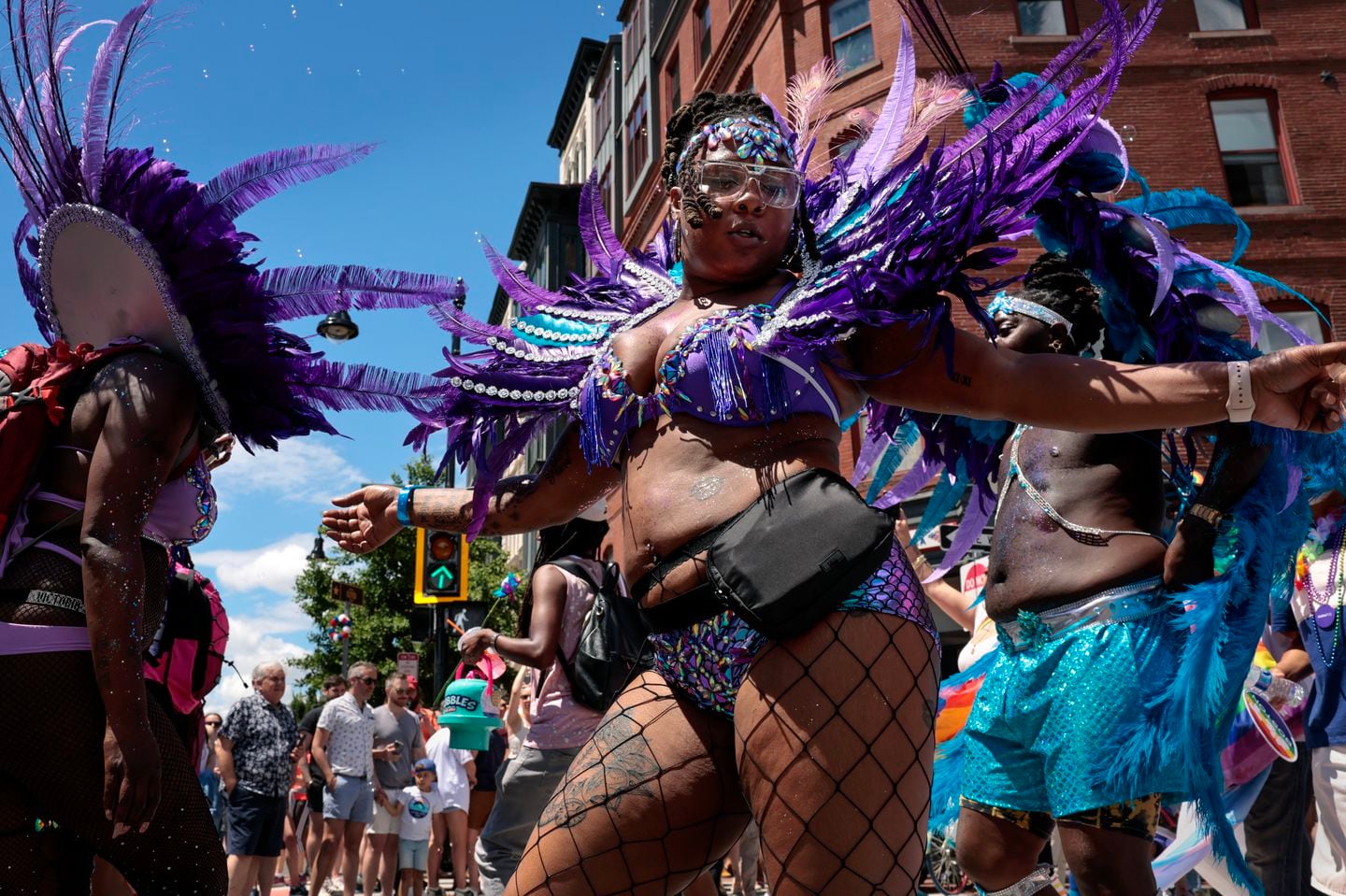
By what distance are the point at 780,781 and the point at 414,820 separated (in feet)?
27.4

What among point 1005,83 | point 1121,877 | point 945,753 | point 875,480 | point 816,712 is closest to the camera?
point 816,712

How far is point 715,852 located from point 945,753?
173 centimetres

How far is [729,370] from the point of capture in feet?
6.87

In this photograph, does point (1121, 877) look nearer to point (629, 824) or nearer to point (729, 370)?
point (629, 824)

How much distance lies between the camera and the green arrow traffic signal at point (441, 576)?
1006 centimetres

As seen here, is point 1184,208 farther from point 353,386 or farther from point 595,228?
point 353,386

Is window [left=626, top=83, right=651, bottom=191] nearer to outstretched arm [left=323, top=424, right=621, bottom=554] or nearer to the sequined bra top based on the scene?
outstretched arm [left=323, top=424, right=621, bottom=554]

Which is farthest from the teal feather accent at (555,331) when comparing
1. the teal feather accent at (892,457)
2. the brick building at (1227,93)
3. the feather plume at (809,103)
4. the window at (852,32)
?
the window at (852,32)

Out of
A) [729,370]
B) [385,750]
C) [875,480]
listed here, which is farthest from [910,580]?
[385,750]

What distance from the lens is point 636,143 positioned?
89.7 ft

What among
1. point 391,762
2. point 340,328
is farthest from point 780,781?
point 340,328

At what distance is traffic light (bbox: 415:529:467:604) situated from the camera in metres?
10.0

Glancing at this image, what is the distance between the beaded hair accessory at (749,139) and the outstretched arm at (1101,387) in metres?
0.46

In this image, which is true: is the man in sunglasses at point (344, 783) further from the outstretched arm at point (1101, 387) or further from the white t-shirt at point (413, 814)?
the outstretched arm at point (1101, 387)
